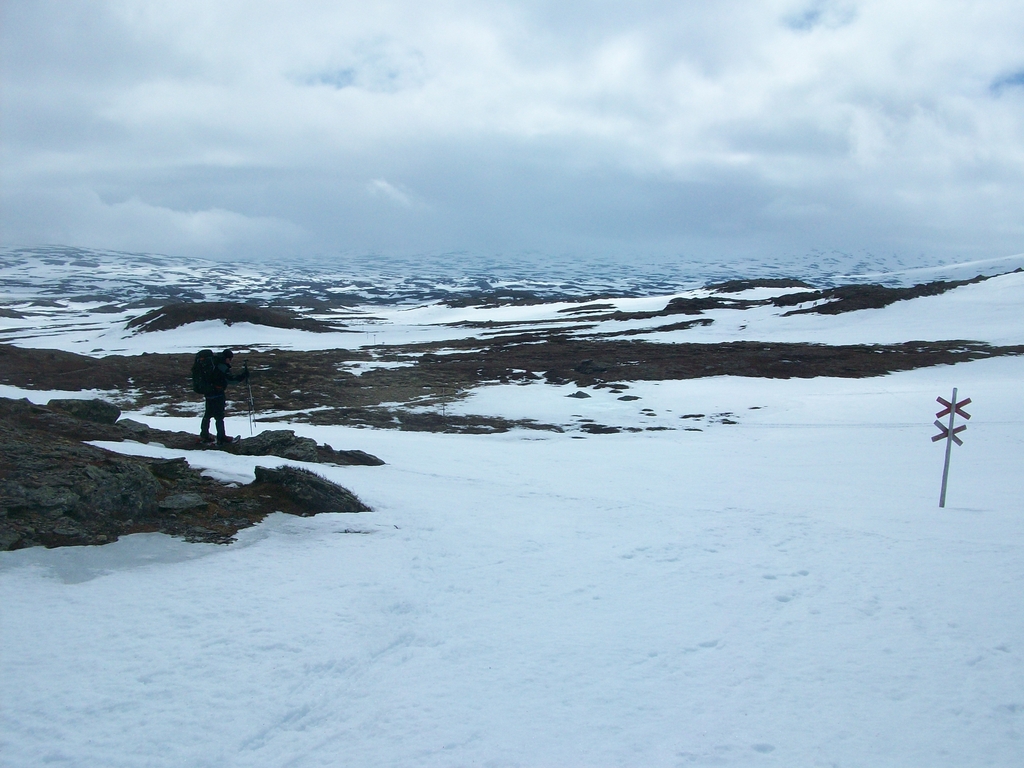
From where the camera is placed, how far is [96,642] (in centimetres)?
469

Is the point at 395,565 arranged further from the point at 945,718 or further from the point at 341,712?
the point at 945,718

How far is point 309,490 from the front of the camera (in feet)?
27.8

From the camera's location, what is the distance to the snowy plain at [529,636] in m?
4.15

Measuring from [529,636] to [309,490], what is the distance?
4159mm

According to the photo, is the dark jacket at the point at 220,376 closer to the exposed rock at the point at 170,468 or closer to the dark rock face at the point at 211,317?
the exposed rock at the point at 170,468

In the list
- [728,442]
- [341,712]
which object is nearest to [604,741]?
[341,712]

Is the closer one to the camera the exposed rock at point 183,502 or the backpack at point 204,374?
the exposed rock at point 183,502

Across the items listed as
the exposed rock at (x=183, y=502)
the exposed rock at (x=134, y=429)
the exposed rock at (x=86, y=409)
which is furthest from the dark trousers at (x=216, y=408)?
the exposed rock at (x=183, y=502)

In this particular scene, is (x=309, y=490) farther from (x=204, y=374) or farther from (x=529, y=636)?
(x=204, y=374)

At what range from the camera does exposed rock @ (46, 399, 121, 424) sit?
12711 millimetres

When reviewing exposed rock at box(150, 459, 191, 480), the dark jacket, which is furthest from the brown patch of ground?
exposed rock at box(150, 459, 191, 480)

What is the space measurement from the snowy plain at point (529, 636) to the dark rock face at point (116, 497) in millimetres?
350

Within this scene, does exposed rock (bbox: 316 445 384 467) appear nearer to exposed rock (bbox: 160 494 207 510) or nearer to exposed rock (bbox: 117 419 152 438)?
exposed rock (bbox: 117 419 152 438)

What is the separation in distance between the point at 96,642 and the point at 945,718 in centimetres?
636
